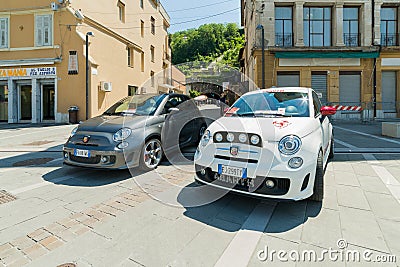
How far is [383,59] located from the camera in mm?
17641

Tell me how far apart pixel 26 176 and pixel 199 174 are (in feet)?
11.2

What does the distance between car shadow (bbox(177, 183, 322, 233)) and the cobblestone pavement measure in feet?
0.04

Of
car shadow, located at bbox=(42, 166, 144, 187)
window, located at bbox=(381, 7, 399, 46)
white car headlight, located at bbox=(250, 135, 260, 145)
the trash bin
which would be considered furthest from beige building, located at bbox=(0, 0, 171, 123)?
window, located at bbox=(381, 7, 399, 46)

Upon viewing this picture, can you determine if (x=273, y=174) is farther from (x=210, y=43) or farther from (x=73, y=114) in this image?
(x=210, y=43)

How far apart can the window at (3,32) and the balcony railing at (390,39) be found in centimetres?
2467

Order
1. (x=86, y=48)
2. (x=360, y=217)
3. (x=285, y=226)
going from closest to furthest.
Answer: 1. (x=285, y=226)
2. (x=360, y=217)
3. (x=86, y=48)

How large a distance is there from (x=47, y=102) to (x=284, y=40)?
16101mm

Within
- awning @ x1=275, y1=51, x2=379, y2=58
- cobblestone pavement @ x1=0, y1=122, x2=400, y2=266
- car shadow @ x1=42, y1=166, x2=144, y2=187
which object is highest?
awning @ x1=275, y1=51, x2=379, y2=58

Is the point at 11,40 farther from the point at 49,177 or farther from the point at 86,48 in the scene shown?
the point at 49,177

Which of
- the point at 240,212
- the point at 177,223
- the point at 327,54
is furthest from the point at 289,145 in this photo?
the point at 327,54

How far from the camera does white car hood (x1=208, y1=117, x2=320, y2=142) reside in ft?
10.2

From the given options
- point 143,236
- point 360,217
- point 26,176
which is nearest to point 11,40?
point 26,176

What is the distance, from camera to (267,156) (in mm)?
2941

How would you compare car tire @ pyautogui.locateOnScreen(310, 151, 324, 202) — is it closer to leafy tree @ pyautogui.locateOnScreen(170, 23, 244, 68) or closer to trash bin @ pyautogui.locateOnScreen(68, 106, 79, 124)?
trash bin @ pyautogui.locateOnScreen(68, 106, 79, 124)
